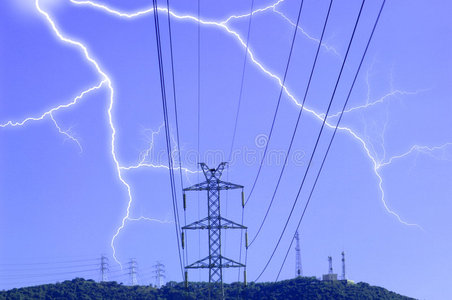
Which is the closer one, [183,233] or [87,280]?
[183,233]

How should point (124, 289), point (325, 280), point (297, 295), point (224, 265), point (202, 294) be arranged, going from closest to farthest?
1. point (224, 265)
2. point (202, 294)
3. point (297, 295)
4. point (325, 280)
5. point (124, 289)

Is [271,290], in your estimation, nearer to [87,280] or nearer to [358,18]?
[87,280]

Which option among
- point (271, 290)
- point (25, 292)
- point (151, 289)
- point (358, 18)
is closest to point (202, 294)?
point (271, 290)

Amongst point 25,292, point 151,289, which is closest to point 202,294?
point 151,289

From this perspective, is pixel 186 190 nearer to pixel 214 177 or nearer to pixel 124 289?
pixel 214 177

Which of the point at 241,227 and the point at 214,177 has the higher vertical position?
the point at 214,177

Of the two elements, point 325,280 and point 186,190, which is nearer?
point 186,190

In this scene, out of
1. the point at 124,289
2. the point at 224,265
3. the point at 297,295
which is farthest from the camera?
the point at 124,289
